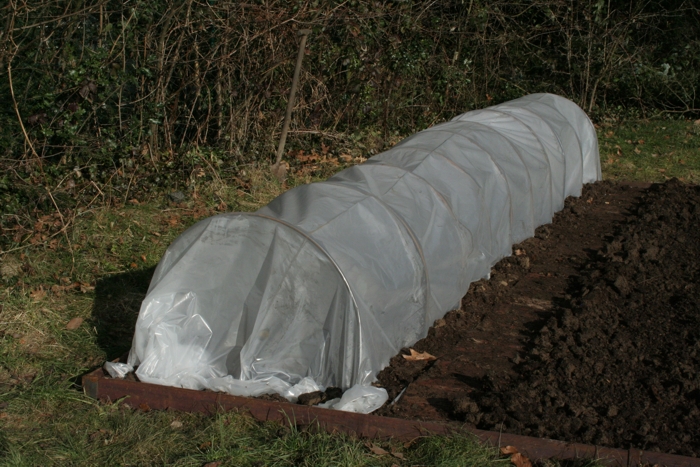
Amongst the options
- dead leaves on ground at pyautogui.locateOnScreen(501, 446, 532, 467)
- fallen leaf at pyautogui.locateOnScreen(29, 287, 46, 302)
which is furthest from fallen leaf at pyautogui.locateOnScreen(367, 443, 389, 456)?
fallen leaf at pyautogui.locateOnScreen(29, 287, 46, 302)

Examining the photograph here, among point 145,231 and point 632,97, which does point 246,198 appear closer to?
point 145,231

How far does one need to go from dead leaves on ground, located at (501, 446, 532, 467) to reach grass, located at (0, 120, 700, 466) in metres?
0.05

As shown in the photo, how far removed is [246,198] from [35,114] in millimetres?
2357

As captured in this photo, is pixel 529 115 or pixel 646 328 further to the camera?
pixel 529 115

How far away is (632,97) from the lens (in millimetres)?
14172

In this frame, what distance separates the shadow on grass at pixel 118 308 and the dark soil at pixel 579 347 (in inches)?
80.3

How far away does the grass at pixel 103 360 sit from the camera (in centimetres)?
393

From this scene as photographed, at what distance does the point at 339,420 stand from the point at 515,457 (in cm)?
96

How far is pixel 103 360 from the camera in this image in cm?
520

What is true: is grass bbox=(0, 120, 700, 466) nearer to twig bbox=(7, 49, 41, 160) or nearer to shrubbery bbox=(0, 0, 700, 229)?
shrubbery bbox=(0, 0, 700, 229)

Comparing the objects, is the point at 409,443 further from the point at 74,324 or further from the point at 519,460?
the point at 74,324

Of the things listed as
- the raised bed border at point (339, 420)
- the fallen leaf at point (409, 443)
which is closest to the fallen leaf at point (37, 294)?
the raised bed border at point (339, 420)

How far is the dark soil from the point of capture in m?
4.22

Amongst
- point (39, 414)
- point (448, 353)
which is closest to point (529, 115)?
point (448, 353)
